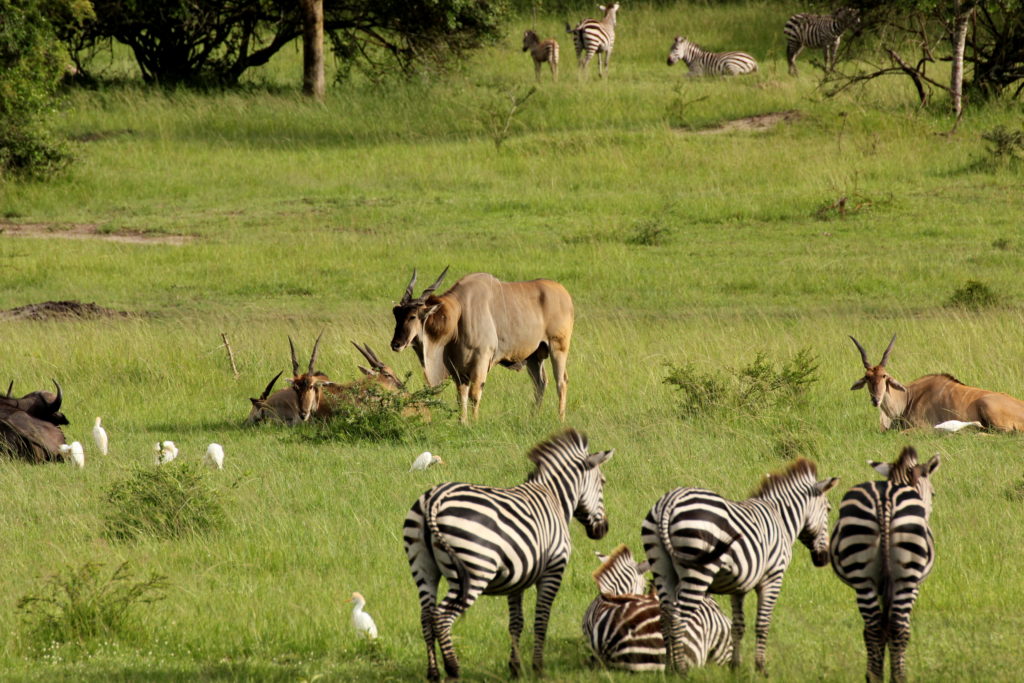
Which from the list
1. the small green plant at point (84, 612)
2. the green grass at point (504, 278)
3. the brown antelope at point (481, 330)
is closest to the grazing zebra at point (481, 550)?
the green grass at point (504, 278)

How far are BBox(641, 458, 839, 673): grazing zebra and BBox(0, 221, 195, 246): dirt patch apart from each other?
646 inches

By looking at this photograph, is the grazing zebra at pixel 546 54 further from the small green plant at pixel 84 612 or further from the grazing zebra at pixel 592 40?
the small green plant at pixel 84 612

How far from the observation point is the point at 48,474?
374 inches

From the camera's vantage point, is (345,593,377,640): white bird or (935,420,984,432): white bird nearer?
(345,593,377,640): white bird

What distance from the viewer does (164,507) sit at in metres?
7.84

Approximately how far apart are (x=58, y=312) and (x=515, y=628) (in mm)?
11559

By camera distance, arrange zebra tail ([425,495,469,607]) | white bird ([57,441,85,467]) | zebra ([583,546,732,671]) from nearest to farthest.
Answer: zebra tail ([425,495,469,607])
zebra ([583,546,732,671])
white bird ([57,441,85,467])

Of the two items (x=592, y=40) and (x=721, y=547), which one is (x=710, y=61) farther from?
(x=721, y=547)

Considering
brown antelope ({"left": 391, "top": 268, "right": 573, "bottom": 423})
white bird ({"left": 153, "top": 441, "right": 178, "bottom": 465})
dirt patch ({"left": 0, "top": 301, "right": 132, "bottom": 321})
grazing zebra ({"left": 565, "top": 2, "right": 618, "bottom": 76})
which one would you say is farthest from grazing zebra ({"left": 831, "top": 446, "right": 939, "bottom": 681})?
grazing zebra ({"left": 565, "top": 2, "right": 618, "bottom": 76})

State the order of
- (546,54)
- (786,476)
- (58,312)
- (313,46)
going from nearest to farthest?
(786,476), (58,312), (313,46), (546,54)

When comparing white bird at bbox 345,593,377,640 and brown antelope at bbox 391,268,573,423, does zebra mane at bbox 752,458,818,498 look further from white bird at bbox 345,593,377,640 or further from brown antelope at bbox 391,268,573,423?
brown antelope at bbox 391,268,573,423

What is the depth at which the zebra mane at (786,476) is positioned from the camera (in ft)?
18.2

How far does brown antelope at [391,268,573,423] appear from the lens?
11.3m

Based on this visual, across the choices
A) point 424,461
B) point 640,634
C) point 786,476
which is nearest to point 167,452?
point 424,461
